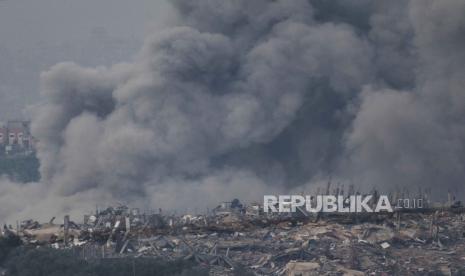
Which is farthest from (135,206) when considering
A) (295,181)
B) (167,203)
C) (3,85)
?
(3,85)

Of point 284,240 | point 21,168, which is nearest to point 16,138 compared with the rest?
point 21,168

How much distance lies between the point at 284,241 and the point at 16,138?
2945cm

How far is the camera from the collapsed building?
39531mm

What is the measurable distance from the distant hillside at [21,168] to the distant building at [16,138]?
1.31 meters

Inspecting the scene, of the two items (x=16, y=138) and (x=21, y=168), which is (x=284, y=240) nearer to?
(x=21, y=168)

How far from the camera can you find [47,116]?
55.1 metres

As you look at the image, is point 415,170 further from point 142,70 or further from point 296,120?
point 142,70

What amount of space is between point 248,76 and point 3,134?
1786cm

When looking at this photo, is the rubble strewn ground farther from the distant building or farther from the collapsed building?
the distant building

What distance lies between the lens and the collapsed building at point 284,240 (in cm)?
3953

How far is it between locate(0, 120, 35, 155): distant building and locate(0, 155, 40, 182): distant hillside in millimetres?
1308

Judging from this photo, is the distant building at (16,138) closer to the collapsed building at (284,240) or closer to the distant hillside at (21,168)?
the distant hillside at (21,168)

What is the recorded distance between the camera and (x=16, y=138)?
228 ft

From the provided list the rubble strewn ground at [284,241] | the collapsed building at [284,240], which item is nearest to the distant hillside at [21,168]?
the collapsed building at [284,240]
